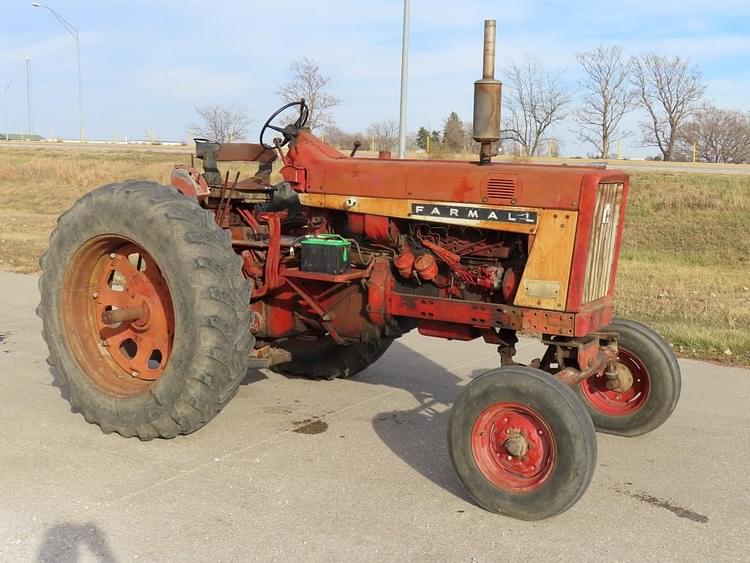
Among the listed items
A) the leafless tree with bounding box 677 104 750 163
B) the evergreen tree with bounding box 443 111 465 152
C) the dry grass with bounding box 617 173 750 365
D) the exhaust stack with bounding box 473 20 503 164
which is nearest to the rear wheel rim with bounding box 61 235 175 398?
the exhaust stack with bounding box 473 20 503 164

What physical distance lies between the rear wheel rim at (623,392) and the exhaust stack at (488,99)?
1568mm

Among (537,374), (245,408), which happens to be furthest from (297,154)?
(537,374)

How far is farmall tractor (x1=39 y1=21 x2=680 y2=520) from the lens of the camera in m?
3.60

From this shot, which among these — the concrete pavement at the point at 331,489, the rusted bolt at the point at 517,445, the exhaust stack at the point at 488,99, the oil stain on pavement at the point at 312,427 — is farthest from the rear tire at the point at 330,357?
the rusted bolt at the point at 517,445

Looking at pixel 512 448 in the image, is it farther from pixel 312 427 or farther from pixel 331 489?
pixel 312 427

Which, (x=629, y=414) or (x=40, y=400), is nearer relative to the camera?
(x=629, y=414)

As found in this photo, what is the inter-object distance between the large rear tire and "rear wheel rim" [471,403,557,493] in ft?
4.46

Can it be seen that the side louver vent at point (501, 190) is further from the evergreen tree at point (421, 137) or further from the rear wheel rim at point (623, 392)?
the evergreen tree at point (421, 137)

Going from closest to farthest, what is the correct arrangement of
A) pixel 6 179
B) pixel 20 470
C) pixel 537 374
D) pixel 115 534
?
1. pixel 115 534
2. pixel 537 374
3. pixel 20 470
4. pixel 6 179

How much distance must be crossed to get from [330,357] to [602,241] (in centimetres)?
223

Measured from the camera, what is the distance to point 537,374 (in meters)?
3.51

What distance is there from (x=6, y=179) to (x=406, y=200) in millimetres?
24124

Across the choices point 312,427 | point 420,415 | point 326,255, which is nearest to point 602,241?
point 326,255

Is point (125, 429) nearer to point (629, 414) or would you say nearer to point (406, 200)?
point (406, 200)
